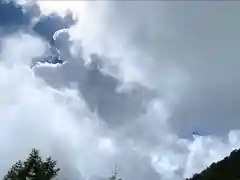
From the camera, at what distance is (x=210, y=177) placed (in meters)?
112

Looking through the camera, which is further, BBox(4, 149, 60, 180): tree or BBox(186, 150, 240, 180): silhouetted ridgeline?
BBox(186, 150, 240, 180): silhouetted ridgeline

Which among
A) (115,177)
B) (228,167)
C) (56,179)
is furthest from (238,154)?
(56,179)

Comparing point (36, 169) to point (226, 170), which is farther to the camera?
point (226, 170)

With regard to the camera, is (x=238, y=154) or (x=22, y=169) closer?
(x=22, y=169)

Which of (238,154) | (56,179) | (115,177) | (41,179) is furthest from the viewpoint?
(238,154)

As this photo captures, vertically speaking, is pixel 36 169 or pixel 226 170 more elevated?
pixel 226 170

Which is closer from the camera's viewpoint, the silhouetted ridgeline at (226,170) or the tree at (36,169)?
the tree at (36,169)

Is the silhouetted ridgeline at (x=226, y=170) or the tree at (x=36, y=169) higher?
the silhouetted ridgeline at (x=226, y=170)

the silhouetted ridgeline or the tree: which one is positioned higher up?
the silhouetted ridgeline

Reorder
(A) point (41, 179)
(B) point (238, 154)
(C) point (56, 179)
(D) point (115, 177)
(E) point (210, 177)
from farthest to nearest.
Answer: (B) point (238, 154) < (E) point (210, 177) < (D) point (115, 177) < (C) point (56, 179) < (A) point (41, 179)

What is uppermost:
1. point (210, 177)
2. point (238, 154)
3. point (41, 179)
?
point (238, 154)

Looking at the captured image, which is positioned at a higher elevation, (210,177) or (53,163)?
(210,177)

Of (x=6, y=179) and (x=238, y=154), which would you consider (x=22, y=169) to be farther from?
(x=238, y=154)

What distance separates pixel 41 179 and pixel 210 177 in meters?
73.7
